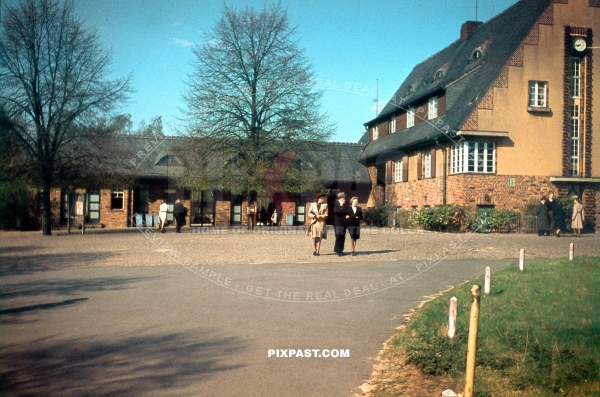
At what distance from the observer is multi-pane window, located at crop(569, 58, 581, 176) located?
1182cm

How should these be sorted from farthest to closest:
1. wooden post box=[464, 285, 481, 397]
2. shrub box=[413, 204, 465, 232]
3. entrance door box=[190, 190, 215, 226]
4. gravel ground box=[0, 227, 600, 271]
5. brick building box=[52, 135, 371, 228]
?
entrance door box=[190, 190, 215, 226] < brick building box=[52, 135, 371, 228] < shrub box=[413, 204, 465, 232] < gravel ground box=[0, 227, 600, 271] < wooden post box=[464, 285, 481, 397]

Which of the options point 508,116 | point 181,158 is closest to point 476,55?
point 508,116

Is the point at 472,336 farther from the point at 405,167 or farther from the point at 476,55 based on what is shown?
the point at 405,167

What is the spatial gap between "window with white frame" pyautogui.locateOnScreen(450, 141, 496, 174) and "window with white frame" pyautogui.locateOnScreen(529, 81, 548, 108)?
345 centimetres

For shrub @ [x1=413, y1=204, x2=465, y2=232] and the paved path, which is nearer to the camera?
the paved path

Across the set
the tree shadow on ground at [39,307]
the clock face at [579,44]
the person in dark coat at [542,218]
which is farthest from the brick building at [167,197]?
the tree shadow on ground at [39,307]

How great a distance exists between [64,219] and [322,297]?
30.6 m

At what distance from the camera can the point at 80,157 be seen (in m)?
23.0

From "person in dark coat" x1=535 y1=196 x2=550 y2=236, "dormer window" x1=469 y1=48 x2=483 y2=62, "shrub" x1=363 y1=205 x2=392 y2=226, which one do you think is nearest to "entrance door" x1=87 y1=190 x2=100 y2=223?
"shrub" x1=363 y1=205 x2=392 y2=226

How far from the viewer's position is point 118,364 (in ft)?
16.6

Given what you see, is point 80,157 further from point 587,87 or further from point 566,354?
point 566,354

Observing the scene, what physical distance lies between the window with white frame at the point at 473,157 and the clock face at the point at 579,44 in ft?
24.1

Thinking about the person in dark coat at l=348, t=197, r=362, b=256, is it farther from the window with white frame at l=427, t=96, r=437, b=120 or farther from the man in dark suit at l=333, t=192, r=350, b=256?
the window with white frame at l=427, t=96, r=437, b=120

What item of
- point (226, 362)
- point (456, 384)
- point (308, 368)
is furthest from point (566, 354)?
point (226, 362)
